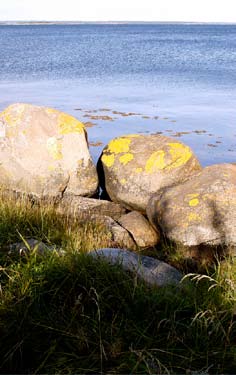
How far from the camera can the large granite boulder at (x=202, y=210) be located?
22.9 feet

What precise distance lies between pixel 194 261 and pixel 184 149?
284 cm

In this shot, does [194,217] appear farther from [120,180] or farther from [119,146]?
[119,146]

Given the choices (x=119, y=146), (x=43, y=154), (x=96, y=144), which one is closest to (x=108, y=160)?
(x=119, y=146)

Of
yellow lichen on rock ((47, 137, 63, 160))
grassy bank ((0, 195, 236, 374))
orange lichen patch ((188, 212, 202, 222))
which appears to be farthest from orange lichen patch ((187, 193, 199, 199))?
grassy bank ((0, 195, 236, 374))

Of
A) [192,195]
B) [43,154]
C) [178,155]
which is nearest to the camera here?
[192,195]

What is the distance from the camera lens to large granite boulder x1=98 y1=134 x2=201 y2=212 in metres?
8.65

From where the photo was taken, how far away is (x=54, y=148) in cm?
922

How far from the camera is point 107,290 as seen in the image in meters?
3.87

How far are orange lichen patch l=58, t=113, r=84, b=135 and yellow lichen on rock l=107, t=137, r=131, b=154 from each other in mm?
655

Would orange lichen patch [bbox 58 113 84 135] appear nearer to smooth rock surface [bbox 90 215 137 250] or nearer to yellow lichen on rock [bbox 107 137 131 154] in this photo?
yellow lichen on rock [bbox 107 137 131 154]

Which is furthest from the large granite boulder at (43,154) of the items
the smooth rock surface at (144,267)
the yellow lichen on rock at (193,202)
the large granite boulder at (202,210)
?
the smooth rock surface at (144,267)

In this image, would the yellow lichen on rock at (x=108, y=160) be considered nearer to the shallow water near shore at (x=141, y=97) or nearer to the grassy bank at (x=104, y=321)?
the shallow water near shore at (x=141, y=97)

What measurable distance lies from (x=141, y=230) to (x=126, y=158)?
1.69 meters

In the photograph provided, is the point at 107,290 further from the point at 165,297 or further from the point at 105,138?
the point at 105,138
